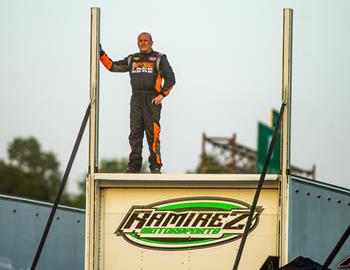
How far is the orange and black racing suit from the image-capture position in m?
16.5

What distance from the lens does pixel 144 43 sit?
16469mm

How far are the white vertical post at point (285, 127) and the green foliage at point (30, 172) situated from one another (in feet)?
330

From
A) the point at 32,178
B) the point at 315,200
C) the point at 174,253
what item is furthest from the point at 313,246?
the point at 32,178

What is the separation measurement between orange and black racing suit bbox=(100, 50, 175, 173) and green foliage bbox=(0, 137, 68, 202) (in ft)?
328

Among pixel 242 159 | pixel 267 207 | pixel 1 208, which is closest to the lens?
pixel 267 207

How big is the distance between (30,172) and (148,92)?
119037 millimetres

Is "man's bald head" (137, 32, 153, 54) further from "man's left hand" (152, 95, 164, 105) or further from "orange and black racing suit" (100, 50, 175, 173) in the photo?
"man's left hand" (152, 95, 164, 105)

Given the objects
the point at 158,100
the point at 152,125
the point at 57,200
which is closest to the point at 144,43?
the point at 158,100

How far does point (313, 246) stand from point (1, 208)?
473 centimetres

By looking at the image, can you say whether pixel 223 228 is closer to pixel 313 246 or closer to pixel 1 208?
pixel 313 246

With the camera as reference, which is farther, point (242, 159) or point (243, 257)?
point (242, 159)

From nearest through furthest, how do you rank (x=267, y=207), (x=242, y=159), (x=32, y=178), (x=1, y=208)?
(x=267, y=207), (x=1, y=208), (x=242, y=159), (x=32, y=178)

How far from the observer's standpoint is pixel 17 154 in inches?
5497

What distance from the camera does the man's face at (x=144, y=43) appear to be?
16.5 m
